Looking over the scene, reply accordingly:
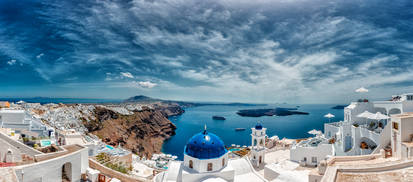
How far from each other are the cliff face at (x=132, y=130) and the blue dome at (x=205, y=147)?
37244mm

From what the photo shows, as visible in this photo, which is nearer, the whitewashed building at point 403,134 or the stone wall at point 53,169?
the stone wall at point 53,169

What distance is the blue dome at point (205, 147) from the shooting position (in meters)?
15.8

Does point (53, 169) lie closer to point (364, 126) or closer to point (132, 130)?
point (364, 126)

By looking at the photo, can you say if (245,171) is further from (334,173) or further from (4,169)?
(4,169)

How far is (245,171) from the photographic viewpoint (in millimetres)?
17453

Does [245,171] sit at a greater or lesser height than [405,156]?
lesser

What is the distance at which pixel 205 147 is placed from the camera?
1594 centimetres

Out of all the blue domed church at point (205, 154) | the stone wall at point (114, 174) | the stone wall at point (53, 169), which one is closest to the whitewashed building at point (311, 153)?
the blue domed church at point (205, 154)

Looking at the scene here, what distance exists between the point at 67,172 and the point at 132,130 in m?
50.3

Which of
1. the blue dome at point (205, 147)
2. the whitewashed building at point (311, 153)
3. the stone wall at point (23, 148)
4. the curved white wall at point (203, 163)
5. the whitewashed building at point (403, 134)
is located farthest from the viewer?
the whitewashed building at point (311, 153)

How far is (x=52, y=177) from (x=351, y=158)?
59.9 feet

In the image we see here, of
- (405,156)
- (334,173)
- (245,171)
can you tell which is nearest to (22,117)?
(245,171)

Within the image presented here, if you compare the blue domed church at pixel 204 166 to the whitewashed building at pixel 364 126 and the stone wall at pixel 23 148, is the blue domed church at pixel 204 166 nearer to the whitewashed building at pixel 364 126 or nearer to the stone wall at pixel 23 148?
the stone wall at pixel 23 148

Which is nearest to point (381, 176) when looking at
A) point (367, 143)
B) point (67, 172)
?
point (367, 143)
